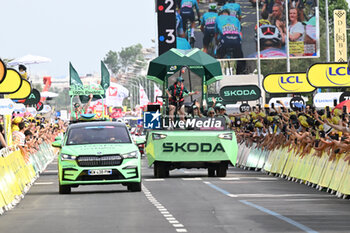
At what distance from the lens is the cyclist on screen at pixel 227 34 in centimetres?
7969

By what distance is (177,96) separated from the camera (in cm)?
3172

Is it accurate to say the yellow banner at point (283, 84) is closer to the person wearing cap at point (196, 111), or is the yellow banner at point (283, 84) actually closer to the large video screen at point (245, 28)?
the person wearing cap at point (196, 111)

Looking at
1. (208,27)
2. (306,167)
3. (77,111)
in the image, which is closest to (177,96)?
(306,167)

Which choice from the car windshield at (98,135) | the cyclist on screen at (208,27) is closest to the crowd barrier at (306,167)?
the car windshield at (98,135)

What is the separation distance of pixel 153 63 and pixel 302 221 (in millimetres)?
18783

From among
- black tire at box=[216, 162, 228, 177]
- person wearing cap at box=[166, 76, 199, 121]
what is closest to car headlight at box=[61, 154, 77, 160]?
black tire at box=[216, 162, 228, 177]

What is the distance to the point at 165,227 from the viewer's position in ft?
49.4

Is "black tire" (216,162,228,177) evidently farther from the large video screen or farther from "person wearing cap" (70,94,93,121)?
the large video screen

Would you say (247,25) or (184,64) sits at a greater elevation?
(247,25)

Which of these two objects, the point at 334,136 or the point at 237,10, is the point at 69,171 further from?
the point at 237,10

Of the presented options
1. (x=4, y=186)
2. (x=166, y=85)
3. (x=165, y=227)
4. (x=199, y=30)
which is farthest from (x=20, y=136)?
(x=199, y=30)

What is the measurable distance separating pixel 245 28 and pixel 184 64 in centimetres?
4760

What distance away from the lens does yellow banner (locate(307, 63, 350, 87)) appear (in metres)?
36.3

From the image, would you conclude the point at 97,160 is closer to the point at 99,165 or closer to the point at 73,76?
the point at 99,165
